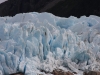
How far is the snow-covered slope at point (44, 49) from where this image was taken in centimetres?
1580

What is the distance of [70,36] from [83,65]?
6.76ft

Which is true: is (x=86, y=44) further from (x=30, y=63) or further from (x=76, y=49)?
(x=30, y=63)

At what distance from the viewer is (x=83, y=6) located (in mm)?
69125

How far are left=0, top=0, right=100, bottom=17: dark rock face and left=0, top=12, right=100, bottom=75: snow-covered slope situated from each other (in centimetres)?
4345

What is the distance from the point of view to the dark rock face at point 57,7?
66.8 metres

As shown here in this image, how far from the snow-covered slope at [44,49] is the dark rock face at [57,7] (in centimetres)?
4345

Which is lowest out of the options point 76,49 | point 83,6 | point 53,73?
point 53,73

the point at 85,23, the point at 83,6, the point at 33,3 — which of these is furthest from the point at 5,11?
the point at 85,23

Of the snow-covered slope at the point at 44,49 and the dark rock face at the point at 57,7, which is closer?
the snow-covered slope at the point at 44,49

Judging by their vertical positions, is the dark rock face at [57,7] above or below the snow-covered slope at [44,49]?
above

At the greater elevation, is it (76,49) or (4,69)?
(76,49)

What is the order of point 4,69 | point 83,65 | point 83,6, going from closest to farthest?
point 4,69 < point 83,65 < point 83,6

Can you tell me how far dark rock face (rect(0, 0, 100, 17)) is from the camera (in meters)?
66.8

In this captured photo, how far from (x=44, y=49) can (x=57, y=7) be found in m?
65.1
